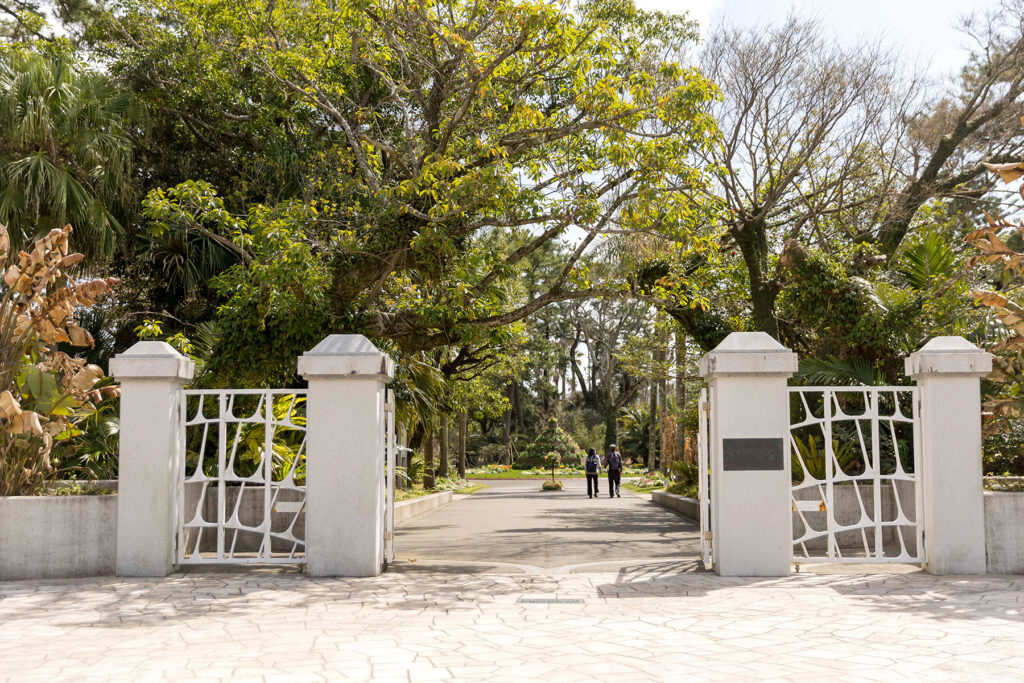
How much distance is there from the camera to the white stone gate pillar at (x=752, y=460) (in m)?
8.48

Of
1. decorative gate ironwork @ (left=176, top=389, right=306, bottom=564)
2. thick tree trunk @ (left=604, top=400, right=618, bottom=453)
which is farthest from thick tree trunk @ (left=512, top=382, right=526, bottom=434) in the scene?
decorative gate ironwork @ (left=176, top=389, right=306, bottom=564)

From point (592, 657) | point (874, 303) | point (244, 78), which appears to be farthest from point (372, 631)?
point (244, 78)

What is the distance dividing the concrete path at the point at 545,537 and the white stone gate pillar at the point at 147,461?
2.45 metres

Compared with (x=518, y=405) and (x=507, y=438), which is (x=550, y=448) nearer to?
(x=507, y=438)

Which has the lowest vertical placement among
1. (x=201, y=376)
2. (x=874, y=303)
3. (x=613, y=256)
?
(x=201, y=376)

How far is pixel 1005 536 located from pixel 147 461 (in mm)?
8385

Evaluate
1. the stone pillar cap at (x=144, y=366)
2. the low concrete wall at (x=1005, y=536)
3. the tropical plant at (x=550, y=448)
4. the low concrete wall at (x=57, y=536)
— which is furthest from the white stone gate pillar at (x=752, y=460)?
the tropical plant at (x=550, y=448)

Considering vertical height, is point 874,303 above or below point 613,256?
below

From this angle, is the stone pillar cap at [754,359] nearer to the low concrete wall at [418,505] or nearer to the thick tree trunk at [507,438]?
the low concrete wall at [418,505]

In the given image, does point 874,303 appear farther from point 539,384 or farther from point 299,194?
point 539,384

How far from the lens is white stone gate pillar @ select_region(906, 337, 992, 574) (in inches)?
334

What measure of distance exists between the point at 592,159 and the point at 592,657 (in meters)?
9.11

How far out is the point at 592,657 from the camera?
5.37m

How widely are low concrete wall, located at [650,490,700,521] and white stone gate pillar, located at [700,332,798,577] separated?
7334 millimetres
